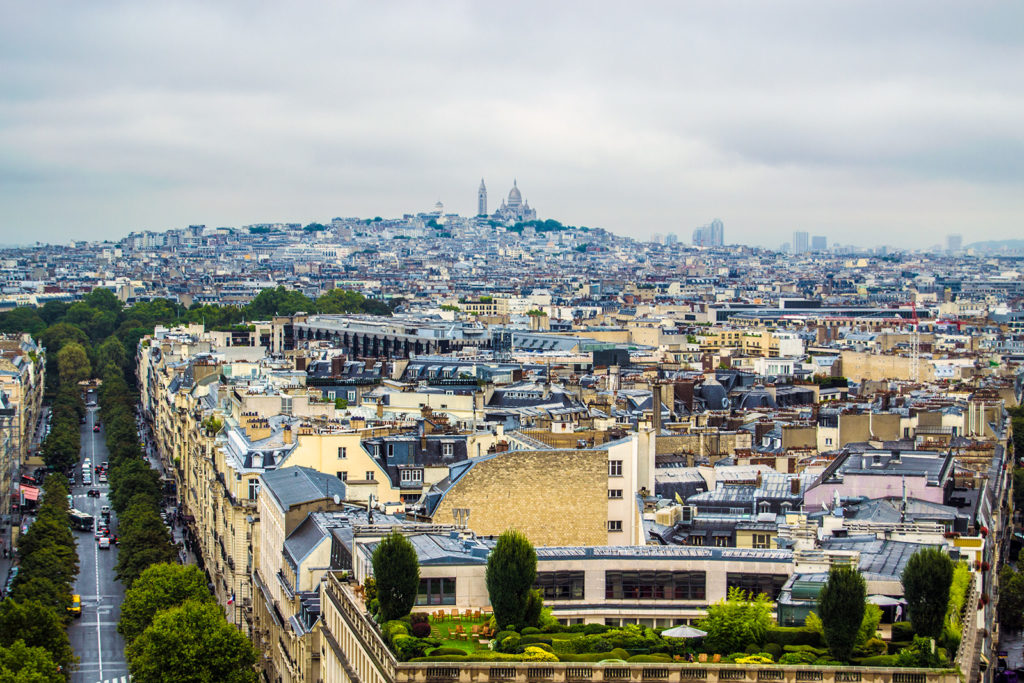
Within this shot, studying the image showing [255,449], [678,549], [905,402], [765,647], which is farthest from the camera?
[905,402]

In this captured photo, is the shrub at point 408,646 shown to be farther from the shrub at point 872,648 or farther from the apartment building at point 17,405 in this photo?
the apartment building at point 17,405

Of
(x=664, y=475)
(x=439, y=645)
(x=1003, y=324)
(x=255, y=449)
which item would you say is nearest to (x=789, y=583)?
(x=439, y=645)

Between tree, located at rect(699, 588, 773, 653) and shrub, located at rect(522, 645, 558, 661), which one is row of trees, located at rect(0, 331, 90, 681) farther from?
tree, located at rect(699, 588, 773, 653)

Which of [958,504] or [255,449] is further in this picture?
[255,449]

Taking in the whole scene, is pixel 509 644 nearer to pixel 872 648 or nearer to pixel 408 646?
pixel 408 646

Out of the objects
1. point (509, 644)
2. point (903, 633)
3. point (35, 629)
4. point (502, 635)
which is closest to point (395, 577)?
point (502, 635)

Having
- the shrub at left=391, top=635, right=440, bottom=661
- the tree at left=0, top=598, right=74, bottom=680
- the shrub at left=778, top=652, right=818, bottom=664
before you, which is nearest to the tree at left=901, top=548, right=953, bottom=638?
the shrub at left=778, top=652, right=818, bottom=664

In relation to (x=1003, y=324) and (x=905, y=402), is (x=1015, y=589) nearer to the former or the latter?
(x=905, y=402)
